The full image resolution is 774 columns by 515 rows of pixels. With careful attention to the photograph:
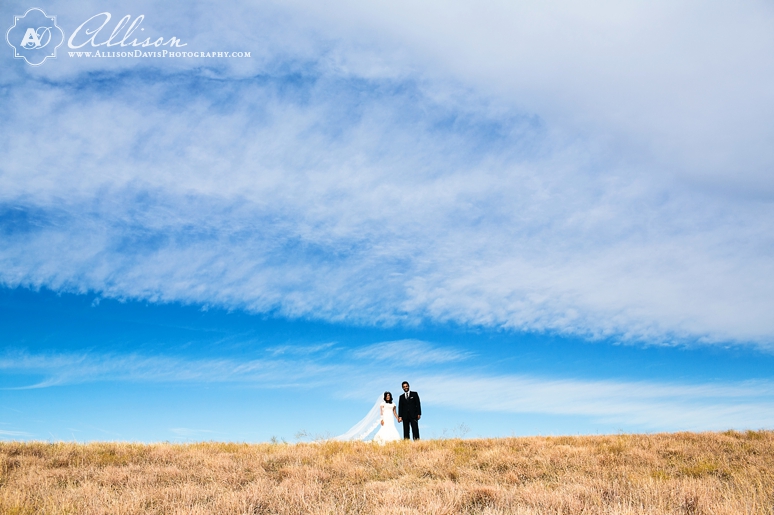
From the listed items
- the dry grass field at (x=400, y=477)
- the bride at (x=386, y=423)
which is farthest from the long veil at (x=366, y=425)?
the dry grass field at (x=400, y=477)

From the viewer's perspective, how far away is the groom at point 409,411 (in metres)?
16.7

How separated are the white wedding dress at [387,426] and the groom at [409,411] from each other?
39 centimetres

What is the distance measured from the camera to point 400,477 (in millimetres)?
9250

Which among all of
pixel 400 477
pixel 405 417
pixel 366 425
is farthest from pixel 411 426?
pixel 400 477

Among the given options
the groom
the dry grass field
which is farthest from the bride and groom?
the dry grass field

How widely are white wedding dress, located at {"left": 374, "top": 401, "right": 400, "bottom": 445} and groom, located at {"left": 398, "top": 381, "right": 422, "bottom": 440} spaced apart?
39 centimetres

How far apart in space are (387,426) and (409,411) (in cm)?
Answer: 95

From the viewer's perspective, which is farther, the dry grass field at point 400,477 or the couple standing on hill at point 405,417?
the couple standing on hill at point 405,417

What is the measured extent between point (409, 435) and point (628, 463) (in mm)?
7988

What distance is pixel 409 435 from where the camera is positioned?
1695 centimetres

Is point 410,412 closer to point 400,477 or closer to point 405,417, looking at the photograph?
point 405,417

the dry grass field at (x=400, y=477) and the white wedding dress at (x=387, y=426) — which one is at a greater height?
the white wedding dress at (x=387, y=426)

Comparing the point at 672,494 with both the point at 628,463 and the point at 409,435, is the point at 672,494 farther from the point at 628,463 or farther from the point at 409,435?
the point at 409,435

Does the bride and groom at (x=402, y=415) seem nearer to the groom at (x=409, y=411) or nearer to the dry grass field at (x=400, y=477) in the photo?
the groom at (x=409, y=411)
